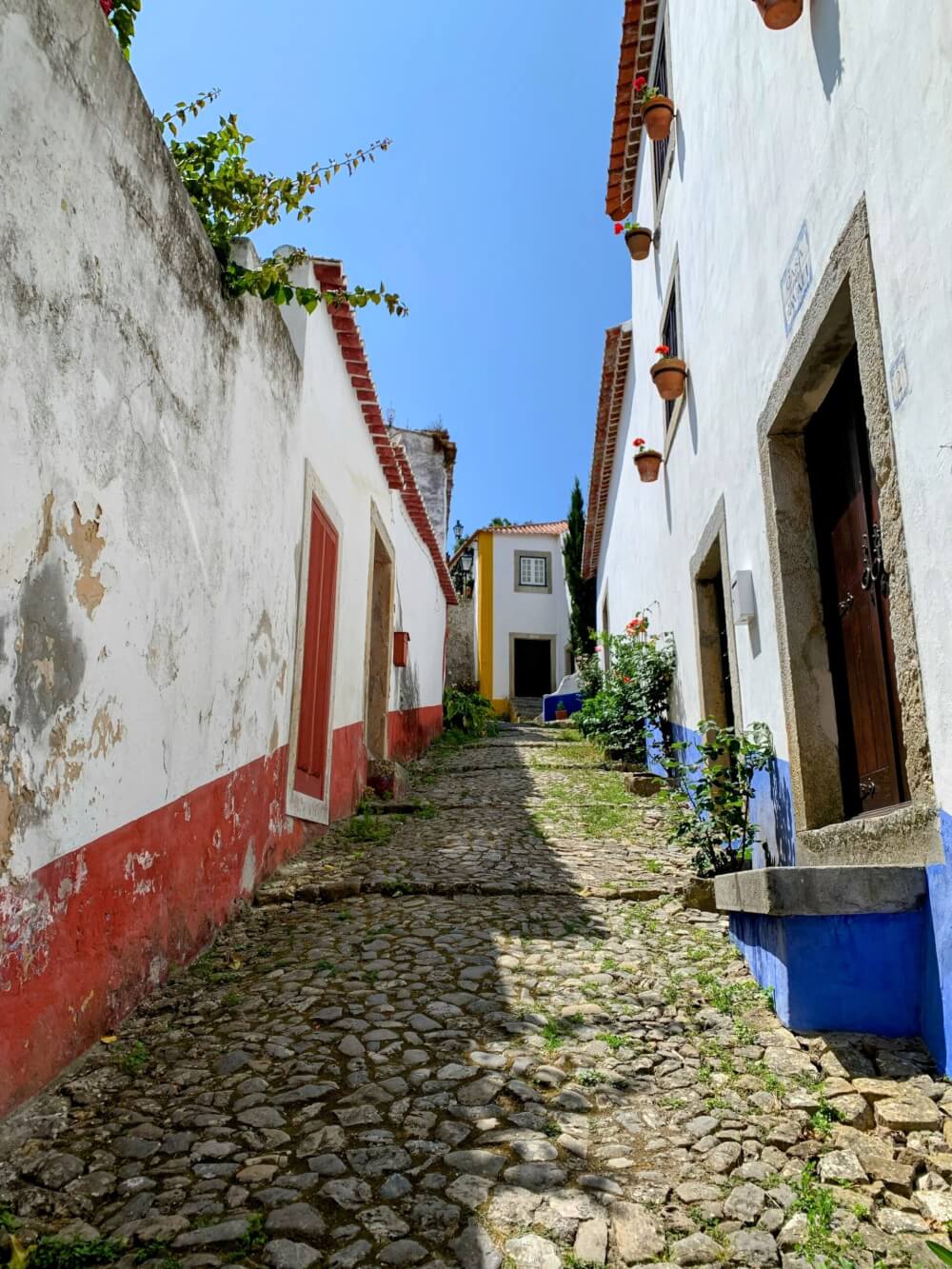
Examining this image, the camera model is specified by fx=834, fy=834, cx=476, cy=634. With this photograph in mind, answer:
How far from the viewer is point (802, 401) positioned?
3490 millimetres

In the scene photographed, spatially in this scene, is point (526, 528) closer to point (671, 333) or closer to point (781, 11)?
point (671, 333)

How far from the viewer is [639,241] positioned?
800 cm

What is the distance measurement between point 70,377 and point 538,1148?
2565 millimetres

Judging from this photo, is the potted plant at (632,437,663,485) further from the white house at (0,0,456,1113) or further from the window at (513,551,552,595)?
the window at (513,551,552,595)

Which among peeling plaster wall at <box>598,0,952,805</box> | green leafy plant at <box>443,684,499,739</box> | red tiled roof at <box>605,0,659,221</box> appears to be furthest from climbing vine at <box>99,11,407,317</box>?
green leafy plant at <box>443,684,499,739</box>

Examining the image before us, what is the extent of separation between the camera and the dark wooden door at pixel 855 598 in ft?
9.77

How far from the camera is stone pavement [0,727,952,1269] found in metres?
1.85

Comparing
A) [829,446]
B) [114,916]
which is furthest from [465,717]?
[114,916]

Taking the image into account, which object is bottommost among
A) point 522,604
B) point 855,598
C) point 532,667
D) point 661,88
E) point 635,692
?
point 855,598

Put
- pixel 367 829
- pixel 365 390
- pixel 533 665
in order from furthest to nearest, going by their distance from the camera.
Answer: pixel 533 665 < pixel 365 390 < pixel 367 829

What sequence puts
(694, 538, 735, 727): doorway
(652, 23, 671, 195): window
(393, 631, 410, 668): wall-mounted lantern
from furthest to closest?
(393, 631, 410, 668): wall-mounted lantern < (652, 23, 671, 195): window < (694, 538, 735, 727): doorway

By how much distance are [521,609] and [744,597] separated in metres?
20.7

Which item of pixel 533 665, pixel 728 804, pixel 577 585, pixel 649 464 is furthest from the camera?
pixel 533 665

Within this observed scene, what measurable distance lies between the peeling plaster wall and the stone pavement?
40.3 inches
